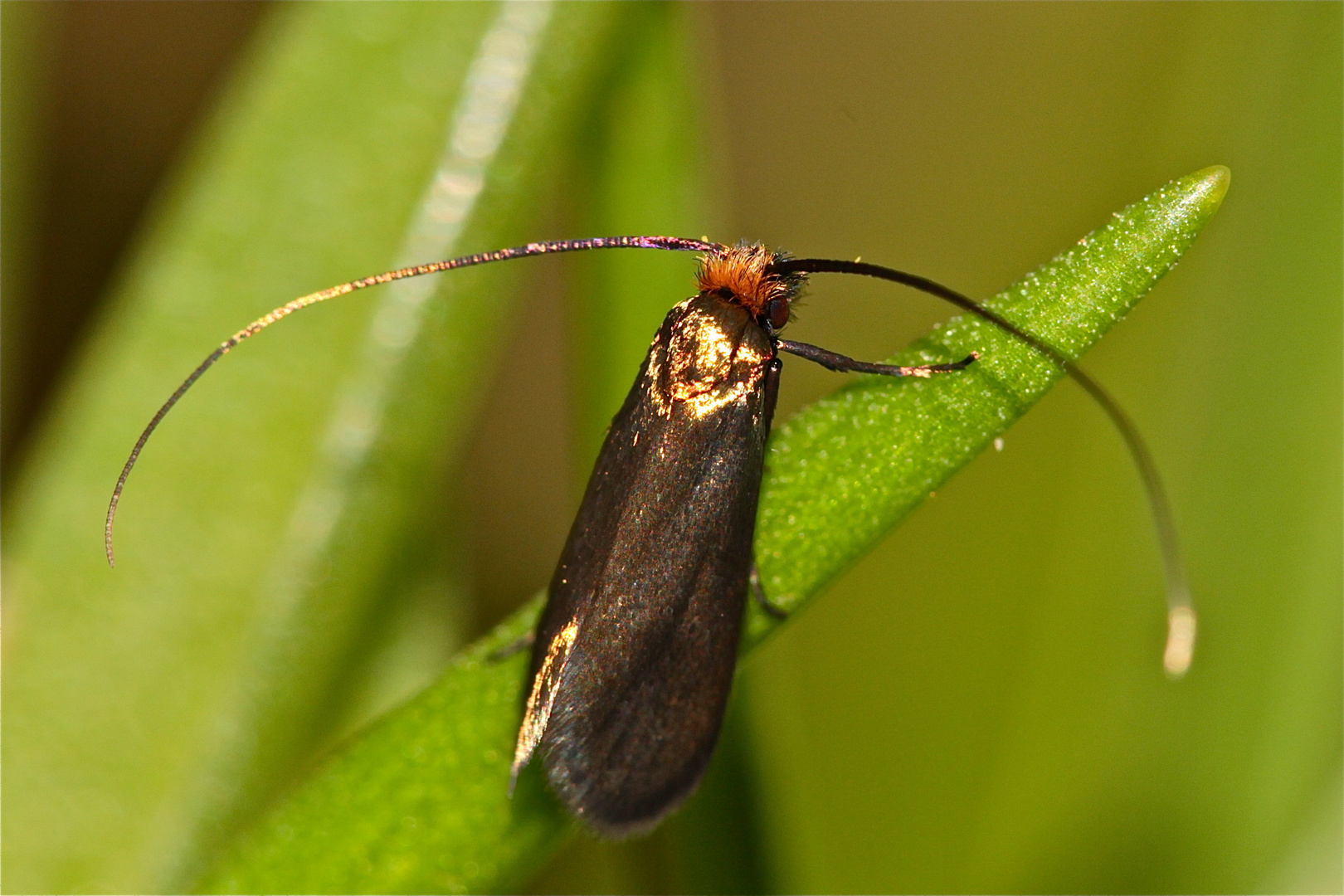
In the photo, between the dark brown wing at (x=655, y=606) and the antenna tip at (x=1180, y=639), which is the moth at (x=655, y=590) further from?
the antenna tip at (x=1180, y=639)

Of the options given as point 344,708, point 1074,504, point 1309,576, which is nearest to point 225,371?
point 344,708

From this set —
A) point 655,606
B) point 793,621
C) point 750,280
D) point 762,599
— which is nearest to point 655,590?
point 655,606

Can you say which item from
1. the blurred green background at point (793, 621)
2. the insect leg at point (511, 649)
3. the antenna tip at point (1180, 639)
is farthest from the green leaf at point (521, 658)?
the antenna tip at point (1180, 639)

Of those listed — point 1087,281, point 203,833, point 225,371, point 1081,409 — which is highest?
point 1087,281

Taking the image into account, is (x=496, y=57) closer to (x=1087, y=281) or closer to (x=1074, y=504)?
(x=1087, y=281)

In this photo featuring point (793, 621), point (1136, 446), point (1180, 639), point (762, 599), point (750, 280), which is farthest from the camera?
point (793, 621)

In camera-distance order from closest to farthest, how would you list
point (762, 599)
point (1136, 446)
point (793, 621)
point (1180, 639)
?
point (762, 599) → point (1180, 639) → point (1136, 446) → point (793, 621)

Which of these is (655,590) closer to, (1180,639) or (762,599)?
(762,599)
